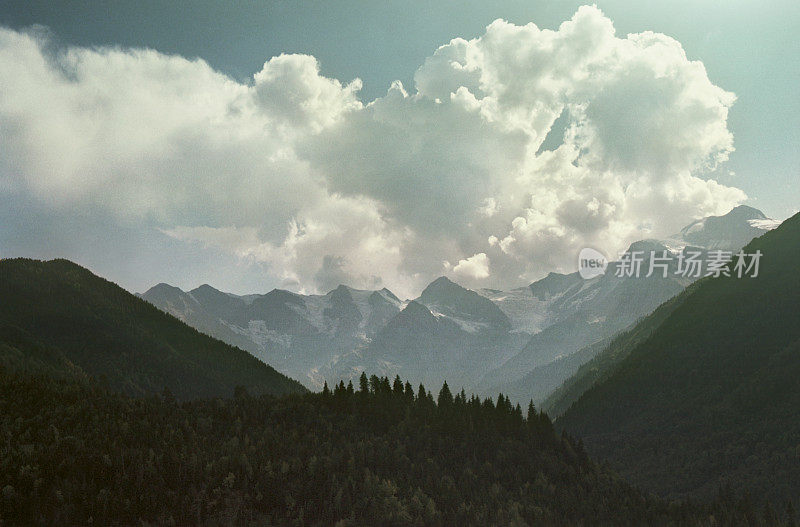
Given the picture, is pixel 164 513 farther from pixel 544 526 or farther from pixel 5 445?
pixel 544 526

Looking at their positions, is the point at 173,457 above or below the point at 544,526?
above

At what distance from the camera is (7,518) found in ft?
531

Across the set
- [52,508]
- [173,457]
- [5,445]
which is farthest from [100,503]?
[5,445]

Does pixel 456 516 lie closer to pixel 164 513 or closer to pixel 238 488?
pixel 238 488

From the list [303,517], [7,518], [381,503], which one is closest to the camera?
[7,518]

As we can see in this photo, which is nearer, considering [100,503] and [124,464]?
[100,503]

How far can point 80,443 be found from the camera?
650 feet

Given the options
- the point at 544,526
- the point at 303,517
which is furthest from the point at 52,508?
the point at 544,526

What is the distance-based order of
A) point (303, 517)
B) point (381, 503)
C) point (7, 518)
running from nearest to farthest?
1. point (7, 518)
2. point (303, 517)
3. point (381, 503)

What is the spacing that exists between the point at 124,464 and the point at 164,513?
1018 inches

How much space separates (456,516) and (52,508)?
111751 mm

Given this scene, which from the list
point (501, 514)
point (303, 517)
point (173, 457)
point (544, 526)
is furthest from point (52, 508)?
point (544, 526)

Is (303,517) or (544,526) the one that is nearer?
(303,517)

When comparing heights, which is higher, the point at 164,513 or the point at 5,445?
the point at 5,445
